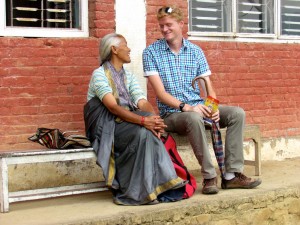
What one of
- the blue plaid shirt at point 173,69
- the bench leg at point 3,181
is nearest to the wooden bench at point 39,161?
the bench leg at point 3,181

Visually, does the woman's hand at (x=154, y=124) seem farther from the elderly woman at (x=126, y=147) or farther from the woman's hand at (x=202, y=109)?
the woman's hand at (x=202, y=109)

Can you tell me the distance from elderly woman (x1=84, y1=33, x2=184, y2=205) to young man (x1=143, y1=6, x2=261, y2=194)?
→ 38 cm

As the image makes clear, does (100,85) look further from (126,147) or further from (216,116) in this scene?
(216,116)

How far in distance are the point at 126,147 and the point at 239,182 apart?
1.20 metres

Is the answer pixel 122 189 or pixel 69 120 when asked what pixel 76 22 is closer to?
pixel 69 120

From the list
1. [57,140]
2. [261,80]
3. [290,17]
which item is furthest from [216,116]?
[290,17]

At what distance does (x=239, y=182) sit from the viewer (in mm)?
6199

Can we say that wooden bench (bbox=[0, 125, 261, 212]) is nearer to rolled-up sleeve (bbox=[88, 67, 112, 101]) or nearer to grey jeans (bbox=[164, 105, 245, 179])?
rolled-up sleeve (bbox=[88, 67, 112, 101])

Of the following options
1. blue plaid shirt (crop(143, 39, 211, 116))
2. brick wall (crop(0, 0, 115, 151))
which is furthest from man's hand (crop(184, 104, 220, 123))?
brick wall (crop(0, 0, 115, 151))

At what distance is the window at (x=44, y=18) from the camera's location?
20.9ft

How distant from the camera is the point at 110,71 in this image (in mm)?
5898

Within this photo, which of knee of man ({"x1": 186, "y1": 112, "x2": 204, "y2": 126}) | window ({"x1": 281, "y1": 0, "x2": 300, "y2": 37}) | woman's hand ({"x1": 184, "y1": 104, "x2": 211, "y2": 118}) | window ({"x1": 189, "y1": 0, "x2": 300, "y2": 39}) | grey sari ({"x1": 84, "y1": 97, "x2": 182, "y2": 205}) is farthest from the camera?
window ({"x1": 281, "y1": 0, "x2": 300, "y2": 37})

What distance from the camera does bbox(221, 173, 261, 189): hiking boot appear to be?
6199 mm

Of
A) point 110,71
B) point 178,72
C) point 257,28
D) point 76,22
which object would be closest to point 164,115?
point 178,72
